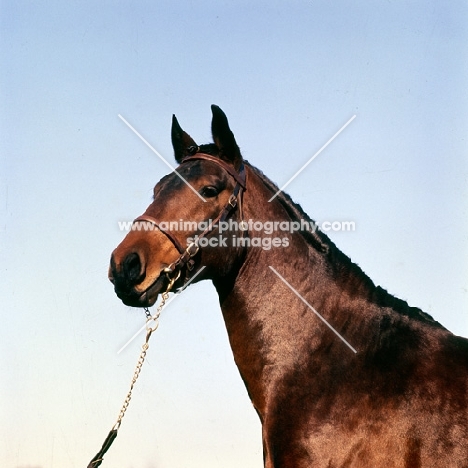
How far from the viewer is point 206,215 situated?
552cm

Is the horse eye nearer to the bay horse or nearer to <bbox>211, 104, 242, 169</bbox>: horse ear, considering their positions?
the bay horse

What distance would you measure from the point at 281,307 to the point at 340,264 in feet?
2.20

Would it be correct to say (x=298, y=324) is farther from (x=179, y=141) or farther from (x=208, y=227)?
(x=179, y=141)

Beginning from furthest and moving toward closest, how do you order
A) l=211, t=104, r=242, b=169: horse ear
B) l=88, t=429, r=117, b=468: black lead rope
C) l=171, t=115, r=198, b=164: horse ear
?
l=171, t=115, r=198, b=164: horse ear → l=211, t=104, r=242, b=169: horse ear → l=88, t=429, r=117, b=468: black lead rope

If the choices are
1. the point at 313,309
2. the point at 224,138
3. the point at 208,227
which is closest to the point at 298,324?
the point at 313,309

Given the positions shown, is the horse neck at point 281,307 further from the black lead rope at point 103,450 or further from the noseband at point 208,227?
the black lead rope at point 103,450

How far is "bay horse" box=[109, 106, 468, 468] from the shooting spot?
462cm

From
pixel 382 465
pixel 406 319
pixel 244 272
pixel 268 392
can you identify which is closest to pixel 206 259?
pixel 244 272

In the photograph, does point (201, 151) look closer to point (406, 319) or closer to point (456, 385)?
point (406, 319)

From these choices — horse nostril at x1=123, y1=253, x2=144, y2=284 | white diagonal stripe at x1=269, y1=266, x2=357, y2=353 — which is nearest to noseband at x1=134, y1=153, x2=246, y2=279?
horse nostril at x1=123, y1=253, x2=144, y2=284

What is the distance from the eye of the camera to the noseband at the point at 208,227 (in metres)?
5.31

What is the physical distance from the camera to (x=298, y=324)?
5289mm

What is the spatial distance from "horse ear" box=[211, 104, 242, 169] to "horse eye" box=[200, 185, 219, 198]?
39cm

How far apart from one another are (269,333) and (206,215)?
1.16 m
